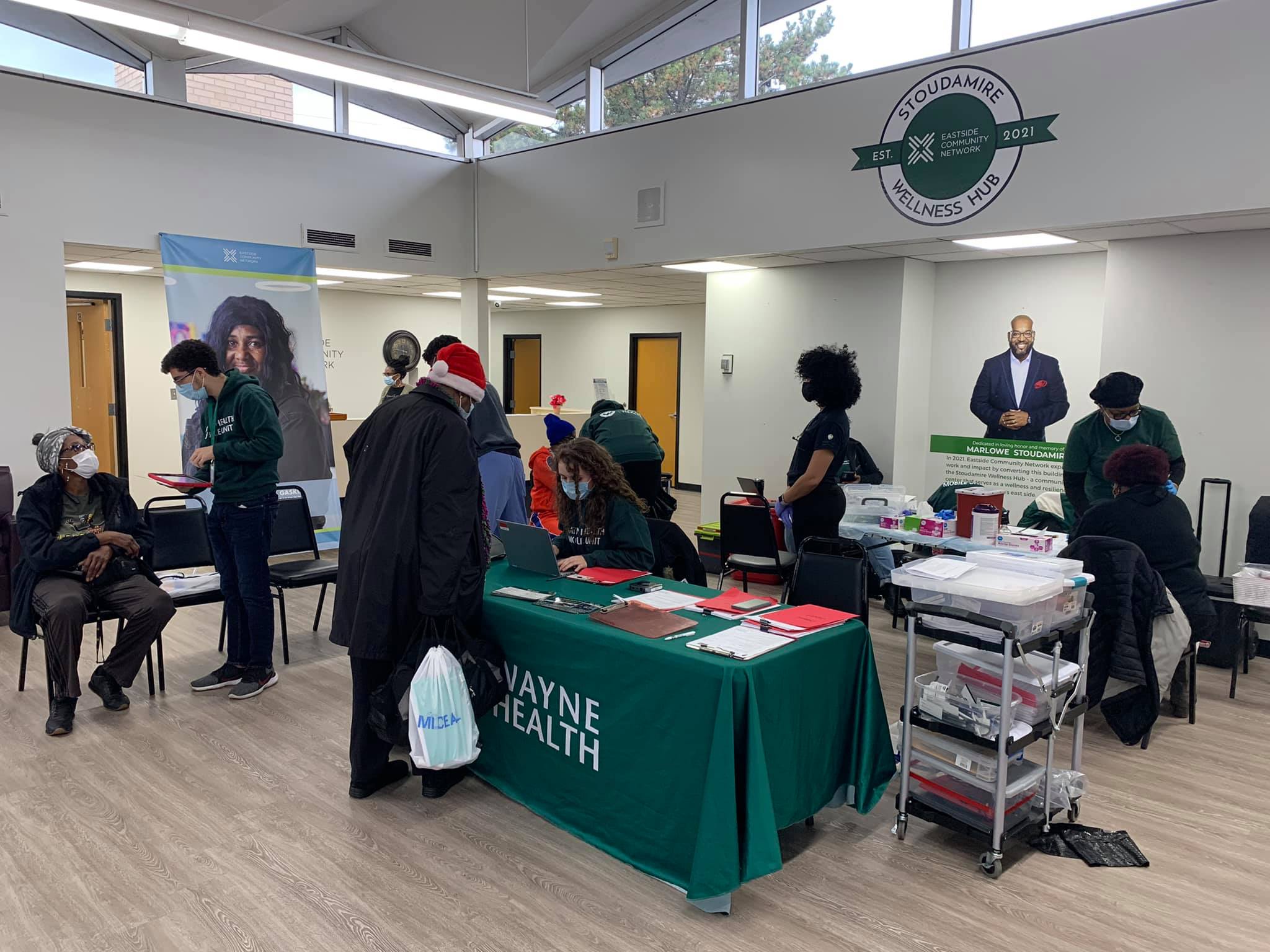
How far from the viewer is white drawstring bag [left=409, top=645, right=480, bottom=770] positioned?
275 centimetres

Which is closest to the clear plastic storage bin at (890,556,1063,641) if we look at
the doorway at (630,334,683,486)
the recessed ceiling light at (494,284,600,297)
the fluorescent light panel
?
the fluorescent light panel

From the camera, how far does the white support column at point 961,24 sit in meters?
5.05

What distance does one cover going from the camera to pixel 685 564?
12.9 ft

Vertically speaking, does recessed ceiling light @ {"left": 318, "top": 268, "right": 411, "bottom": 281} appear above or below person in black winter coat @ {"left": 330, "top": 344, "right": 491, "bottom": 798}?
above

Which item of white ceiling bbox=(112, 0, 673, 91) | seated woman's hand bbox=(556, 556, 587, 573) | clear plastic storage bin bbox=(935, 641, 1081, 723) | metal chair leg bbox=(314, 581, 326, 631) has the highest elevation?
white ceiling bbox=(112, 0, 673, 91)

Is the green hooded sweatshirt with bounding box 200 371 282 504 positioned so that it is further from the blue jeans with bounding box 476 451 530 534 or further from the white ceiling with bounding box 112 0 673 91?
the white ceiling with bounding box 112 0 673 91

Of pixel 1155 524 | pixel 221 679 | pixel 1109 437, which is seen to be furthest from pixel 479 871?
pixel 1109 437

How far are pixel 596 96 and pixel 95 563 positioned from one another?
17.2 feet

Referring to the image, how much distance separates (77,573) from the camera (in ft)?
12.9

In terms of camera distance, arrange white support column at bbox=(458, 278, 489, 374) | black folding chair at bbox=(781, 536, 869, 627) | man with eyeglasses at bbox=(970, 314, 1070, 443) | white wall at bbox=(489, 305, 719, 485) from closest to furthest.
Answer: black folding chair at bbox=(781, 536, 869, 627) → man with eyeglasses at bbox=(970, 314, 1070, 443) → white support column at bbox=(458, 278, 489, 374) → white wall at bbox=(489, 305, 719, 485)

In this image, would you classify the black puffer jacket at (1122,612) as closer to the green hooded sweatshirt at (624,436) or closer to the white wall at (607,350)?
the green hooded sweatshirt at (624,436)

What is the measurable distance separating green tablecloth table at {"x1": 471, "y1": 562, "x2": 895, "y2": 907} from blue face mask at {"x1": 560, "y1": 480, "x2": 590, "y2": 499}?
0.43 m

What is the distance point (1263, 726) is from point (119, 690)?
199 inches

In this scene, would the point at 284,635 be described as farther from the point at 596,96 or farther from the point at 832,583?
the point at 596,96
